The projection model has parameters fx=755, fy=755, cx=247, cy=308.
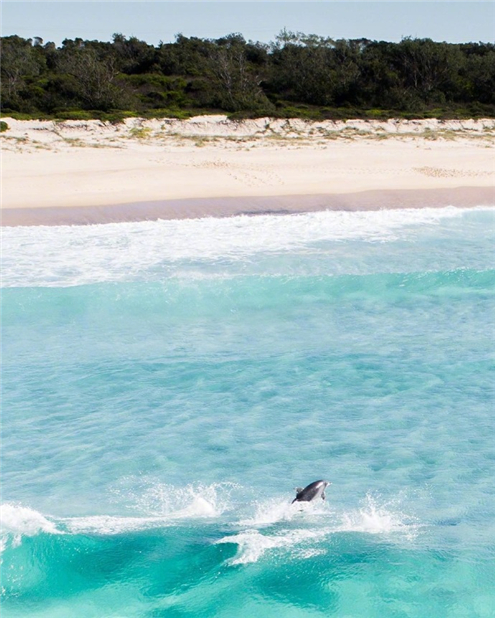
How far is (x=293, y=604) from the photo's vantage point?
21.1ft

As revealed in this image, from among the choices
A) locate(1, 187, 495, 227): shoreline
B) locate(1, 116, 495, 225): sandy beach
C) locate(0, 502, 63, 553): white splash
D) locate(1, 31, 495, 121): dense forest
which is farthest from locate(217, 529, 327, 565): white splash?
locate(1, 31, 495, 121): dense forest

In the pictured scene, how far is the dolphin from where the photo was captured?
7.30 metres

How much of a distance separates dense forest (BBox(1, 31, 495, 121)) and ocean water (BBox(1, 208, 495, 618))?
72.7ft

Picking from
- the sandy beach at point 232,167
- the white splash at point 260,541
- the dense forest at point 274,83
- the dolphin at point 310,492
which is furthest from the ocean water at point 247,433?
the dense forest at point 274,83

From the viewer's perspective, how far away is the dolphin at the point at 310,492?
7.30 m

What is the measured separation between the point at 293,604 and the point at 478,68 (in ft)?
139

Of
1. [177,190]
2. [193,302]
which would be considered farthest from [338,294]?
[177,190]

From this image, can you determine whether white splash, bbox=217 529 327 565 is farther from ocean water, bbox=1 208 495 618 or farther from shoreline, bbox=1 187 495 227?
shoreline, bbox=1 187 495 227

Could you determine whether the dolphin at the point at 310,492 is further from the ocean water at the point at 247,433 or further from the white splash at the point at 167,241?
the white splash at the point at 167,241

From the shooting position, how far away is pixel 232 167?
27.0m

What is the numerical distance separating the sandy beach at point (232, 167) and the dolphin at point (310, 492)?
1447 centimetres

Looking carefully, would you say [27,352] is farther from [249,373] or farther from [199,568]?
[199,568]

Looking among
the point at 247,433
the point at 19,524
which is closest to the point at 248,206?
the point at 247,433

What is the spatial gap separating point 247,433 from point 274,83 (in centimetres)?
3759
